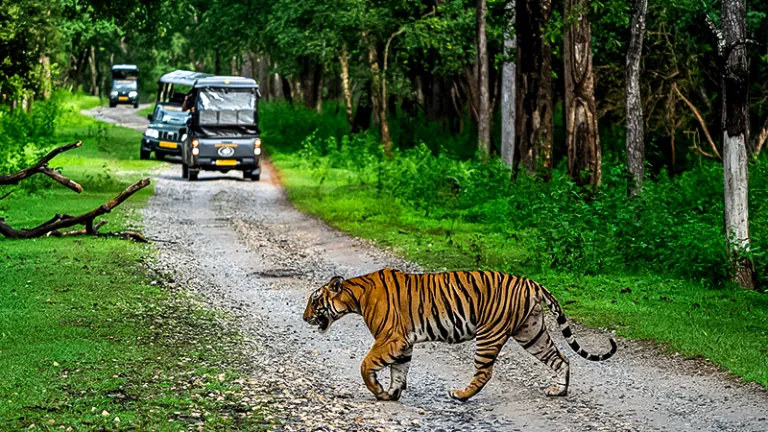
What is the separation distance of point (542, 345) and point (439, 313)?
87cm

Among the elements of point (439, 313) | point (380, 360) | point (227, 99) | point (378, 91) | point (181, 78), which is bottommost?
point (380, 360)

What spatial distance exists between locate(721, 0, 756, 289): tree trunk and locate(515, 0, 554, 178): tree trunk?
8240mm

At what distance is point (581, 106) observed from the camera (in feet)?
67.0

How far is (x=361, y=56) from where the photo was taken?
42.2 m

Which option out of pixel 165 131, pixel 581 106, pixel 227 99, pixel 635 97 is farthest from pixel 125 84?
pixel 635 97

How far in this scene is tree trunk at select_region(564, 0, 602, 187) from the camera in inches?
797

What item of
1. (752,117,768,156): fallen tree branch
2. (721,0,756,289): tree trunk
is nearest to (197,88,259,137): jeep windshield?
(752,117,768,156): fallen tree branch

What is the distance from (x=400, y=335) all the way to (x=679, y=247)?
→ 22.7 feet

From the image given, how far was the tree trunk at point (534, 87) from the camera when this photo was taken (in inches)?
886

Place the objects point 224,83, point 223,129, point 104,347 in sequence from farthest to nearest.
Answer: point 224,83 → point 223,129 → point 104,347

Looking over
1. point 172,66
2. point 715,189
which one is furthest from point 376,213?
point 172,66

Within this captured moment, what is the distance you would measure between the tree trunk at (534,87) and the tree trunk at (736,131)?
8240 millimetres

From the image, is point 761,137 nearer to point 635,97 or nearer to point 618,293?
point 635,97

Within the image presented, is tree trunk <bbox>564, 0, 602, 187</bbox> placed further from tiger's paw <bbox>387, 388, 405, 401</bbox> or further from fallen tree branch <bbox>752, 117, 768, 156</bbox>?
tiger's paw <bbox>387, 388, 405, 401</bbox>
